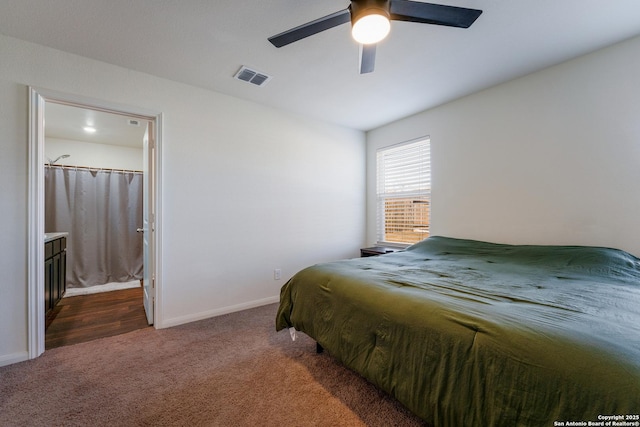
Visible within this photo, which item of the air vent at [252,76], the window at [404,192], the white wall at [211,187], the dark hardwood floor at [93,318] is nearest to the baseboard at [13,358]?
the white wall at [211,187]

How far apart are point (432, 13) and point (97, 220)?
5043 millimetres

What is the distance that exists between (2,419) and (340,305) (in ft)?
6.31

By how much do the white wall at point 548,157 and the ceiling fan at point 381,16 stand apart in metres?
1.54

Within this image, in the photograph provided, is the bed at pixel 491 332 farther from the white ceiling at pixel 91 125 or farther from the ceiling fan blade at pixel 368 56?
the white ceiling at pixel 91 125

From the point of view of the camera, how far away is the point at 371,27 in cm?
143

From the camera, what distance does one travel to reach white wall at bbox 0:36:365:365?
1.95 meters

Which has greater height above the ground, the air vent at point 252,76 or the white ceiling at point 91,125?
the air vent at point 252,76

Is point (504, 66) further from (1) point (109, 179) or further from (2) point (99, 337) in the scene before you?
(1) point (109, 179)

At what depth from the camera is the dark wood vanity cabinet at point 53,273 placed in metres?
2.48

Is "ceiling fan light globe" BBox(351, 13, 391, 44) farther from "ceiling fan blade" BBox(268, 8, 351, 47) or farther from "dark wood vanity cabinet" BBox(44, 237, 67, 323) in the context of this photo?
"dark wood vanity cabinet" BBox(44, 237, 67, 323)

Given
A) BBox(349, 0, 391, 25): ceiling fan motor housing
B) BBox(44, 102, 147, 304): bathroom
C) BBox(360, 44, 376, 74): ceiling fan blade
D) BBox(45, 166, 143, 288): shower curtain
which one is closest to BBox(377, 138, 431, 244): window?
BBox(360, 44, 376, 74): ceiling fan blade

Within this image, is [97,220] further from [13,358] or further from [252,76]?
[252,76]

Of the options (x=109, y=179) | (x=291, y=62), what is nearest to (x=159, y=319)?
(x=291, y=62)

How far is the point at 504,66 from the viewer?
92.0 inches
